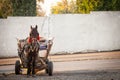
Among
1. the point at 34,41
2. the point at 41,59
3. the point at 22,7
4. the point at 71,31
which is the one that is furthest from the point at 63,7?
the point at 34,41

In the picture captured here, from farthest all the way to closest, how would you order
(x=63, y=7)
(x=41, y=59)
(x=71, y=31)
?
1. (x=63, y=7)
2. (x=71, y=31)
3. (x=41, y=59)

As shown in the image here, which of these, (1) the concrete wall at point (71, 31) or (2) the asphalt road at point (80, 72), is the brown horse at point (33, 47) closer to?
(2) the asphalt road at point (80, 72)

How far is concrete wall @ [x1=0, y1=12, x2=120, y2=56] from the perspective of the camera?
30.8 meters

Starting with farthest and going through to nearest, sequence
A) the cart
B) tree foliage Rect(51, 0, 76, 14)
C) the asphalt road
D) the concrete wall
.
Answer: tree foliage Rect(51, 0, 76, 14), the concrete wall, the cart, the asphalt road

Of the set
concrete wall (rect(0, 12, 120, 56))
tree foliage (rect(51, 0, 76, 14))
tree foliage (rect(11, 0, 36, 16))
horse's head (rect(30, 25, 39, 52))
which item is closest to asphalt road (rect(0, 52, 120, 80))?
horse's head (rect(30, 25, 39, 52))

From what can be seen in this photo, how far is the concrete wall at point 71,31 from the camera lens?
3078 cm

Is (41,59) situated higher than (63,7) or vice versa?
(41,59)

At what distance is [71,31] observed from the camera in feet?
103

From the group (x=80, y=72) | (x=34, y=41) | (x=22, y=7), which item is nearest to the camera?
(x=34, y=41)

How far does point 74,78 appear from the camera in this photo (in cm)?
1498

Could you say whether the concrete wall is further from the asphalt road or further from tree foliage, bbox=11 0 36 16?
the asphalt road

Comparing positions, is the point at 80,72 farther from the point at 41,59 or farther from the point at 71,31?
the point at 71,31

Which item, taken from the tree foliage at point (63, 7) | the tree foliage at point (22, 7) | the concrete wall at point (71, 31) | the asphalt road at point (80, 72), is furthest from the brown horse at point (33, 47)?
the tree foliage at point (63, 7)

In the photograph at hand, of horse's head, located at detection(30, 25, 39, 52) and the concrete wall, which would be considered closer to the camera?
horse's head, located at detection(30, 25, 39, 52)
